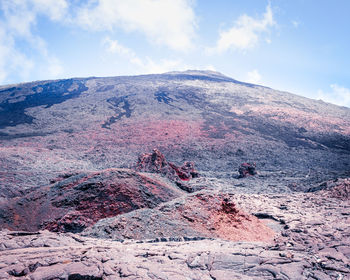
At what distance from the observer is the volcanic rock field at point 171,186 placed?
3.23 meters

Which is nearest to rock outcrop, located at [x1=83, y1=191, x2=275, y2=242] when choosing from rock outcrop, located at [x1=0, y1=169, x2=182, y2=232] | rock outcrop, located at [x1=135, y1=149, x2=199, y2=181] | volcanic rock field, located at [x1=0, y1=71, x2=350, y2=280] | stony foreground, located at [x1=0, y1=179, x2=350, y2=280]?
volcanic rock field, located at [x1=0, y1=71, x2=350, y2=280]

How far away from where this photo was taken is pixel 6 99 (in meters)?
38.2

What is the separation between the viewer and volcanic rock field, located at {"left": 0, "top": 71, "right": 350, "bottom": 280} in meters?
3.23

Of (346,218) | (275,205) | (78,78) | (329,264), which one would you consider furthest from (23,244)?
(78,78)

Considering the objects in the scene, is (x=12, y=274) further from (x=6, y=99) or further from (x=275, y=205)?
(x=6, y=99)

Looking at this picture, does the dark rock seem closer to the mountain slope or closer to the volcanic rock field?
the volcanic rock field

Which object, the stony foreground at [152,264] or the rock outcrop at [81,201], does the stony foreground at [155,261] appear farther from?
the rock outcrop at [81,201]

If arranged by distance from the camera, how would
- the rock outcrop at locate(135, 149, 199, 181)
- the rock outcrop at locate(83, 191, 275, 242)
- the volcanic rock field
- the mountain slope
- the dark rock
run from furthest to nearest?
the mountain slope → the dark rock → the rock outcrop at locate(135, 149, 199, 181) → the rock outcrop at locate(83, 191, 275, 242) → the volcanic rock field

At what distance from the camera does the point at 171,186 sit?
998 cm

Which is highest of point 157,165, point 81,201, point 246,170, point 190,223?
point 157,165

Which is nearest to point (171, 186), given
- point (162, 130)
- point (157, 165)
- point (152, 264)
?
point (157, 165)

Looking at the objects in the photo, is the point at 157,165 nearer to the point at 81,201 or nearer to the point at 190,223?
the point at 81,201

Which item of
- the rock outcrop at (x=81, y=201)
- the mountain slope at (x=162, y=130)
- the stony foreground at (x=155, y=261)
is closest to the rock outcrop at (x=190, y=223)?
the stony foreground at (x=155, y=261)

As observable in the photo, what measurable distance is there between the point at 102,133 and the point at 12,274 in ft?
80.2
